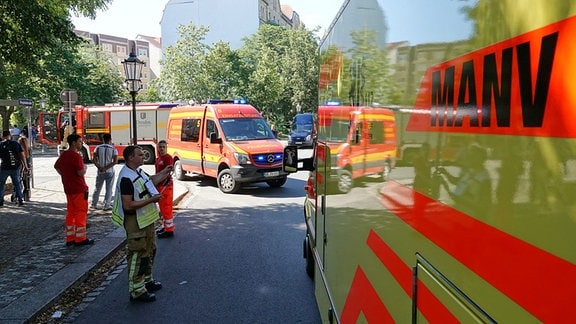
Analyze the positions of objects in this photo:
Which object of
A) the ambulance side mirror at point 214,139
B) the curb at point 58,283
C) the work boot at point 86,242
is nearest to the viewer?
the curb at point 58,283

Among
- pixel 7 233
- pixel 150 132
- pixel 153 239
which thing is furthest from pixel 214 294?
pixel 150 132

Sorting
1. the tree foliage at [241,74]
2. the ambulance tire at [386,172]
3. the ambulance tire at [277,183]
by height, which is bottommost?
the ambulance tire at [277,183]

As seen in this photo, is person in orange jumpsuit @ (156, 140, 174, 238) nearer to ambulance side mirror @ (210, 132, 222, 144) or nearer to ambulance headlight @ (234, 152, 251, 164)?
ambulance headlight @ (234, 152, 251, 164)

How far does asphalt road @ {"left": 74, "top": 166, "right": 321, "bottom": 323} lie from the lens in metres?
4.88

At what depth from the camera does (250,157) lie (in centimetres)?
1273

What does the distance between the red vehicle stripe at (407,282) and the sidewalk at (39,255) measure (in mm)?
4123

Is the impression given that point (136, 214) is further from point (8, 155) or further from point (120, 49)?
point (120, 49)

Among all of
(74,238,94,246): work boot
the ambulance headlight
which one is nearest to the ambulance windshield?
the ambulance headlight

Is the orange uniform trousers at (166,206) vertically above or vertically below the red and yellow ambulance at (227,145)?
below

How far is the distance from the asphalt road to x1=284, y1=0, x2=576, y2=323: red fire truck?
10.4 feet

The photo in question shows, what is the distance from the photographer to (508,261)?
3.26 feet

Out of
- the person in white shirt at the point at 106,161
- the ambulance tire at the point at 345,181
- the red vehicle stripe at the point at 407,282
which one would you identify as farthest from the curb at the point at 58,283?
the red vehicle stripe at the point at 407,282

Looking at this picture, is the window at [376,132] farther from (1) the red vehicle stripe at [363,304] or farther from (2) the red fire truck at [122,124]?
(2) the red fire truck at [122,124]

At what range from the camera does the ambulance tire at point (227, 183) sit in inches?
516
